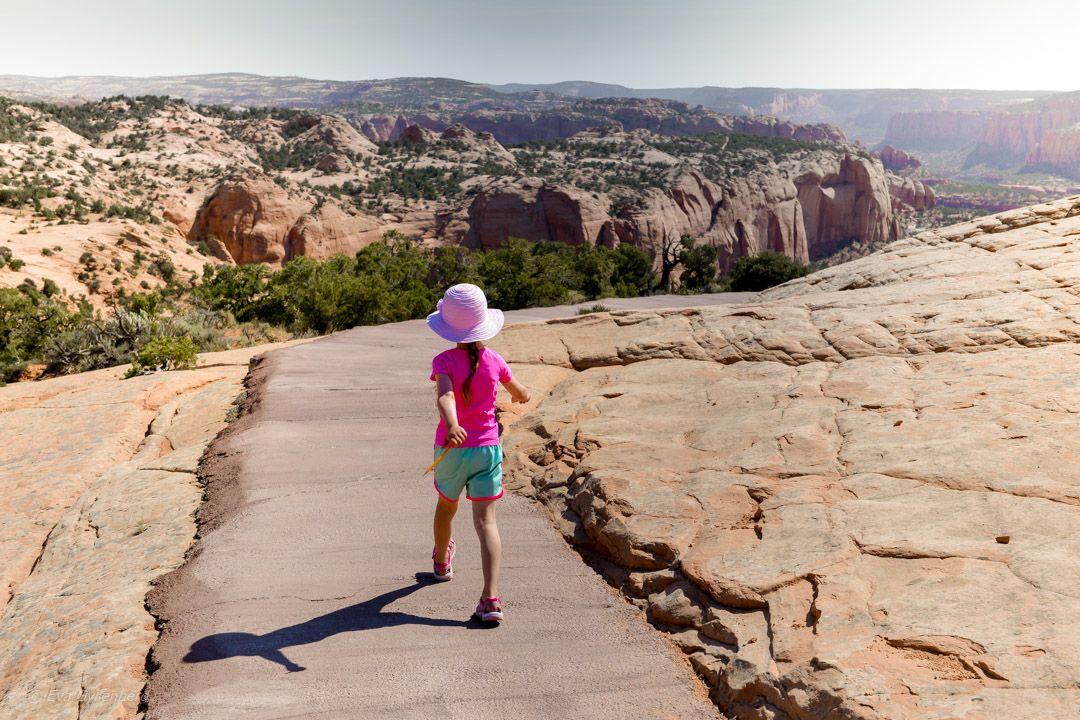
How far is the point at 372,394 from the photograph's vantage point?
27.2 ft

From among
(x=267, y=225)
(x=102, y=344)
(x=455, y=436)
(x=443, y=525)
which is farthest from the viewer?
(x=267, y=225)

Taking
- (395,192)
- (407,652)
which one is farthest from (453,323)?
(395,192)

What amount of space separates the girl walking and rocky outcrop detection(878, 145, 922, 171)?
595 ft

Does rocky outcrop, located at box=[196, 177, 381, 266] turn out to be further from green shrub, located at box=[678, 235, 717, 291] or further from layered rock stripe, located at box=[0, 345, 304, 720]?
layered rock stripe, located at box=[0, 345, 304, 720]

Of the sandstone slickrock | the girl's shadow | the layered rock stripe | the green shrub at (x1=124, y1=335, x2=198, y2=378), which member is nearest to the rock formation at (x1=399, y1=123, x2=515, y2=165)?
the green shrub at (x1=124, y1=335, x2=198, y2=378)

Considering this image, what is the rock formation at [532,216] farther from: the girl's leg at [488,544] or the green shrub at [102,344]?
the girl's leg at [488,544]

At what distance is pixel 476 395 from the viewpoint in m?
3.78

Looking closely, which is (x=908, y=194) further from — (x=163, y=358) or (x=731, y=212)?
(x=163, y=358)

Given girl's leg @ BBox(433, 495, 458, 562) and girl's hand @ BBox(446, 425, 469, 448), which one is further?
girl's leg @ BBox(433, 495, 458, 562)

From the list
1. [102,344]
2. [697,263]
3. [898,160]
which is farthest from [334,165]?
[898,160]

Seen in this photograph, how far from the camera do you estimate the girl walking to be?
12.1ft

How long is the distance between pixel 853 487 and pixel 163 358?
1092 cm

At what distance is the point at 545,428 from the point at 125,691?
4.37m

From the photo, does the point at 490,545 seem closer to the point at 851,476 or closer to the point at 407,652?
the point at 407,652
